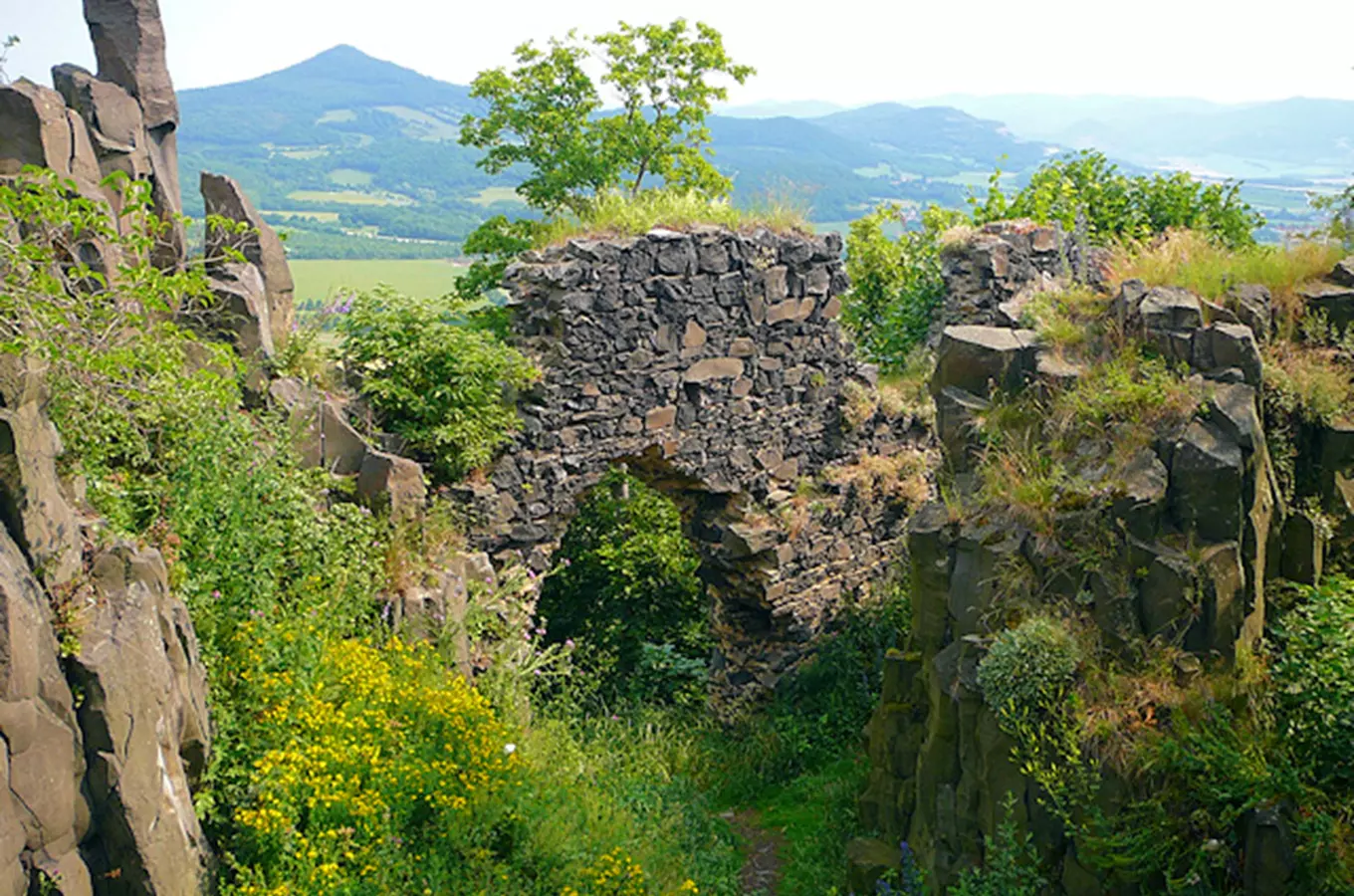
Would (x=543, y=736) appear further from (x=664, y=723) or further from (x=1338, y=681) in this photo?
(x=1338, y=681)

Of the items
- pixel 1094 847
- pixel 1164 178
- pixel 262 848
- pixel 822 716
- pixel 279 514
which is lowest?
pixel 822 716

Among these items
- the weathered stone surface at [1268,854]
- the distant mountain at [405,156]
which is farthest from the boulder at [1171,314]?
the distant mountain at [405,156]

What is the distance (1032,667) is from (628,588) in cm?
973

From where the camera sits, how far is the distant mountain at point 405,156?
1444 inches

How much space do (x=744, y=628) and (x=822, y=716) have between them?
1398 mm

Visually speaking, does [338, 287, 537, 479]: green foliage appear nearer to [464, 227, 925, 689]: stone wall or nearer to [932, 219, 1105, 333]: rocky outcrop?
[464, 227, 925, 689]: stone wall

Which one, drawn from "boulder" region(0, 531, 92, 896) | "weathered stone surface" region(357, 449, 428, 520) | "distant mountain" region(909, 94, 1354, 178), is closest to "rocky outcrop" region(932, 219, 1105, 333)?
"weathered stone surface" region(357, 449, 428, 520)

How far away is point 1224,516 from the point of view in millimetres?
5602

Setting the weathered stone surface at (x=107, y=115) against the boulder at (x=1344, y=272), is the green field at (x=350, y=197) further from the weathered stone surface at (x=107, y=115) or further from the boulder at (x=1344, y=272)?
the boulder at (x=1344, y=272)

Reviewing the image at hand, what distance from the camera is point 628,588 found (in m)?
14.9

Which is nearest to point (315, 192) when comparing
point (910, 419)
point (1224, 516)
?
point (910, 419)

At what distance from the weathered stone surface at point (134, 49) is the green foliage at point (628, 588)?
7763 mm

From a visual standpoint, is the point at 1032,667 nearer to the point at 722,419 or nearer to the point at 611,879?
the point at 611,879

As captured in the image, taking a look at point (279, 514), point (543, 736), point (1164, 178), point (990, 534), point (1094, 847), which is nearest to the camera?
point (1094, 847)
